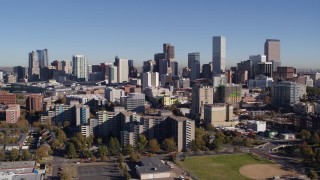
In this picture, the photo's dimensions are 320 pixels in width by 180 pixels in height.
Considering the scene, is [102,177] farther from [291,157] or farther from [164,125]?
[291,157]

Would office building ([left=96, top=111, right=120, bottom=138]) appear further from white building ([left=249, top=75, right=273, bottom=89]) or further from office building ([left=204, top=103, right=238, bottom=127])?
white building ([left=249, top=75, right=273, bottom=89])

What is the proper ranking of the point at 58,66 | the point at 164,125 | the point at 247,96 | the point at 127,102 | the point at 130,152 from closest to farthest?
the point at 130,152 → the point at 164,125 → the point at 127,102 → the point at 247,96 → the point at 58,66

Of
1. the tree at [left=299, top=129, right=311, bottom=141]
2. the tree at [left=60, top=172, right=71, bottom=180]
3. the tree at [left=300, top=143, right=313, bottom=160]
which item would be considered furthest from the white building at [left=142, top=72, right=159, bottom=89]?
the tree at [left=60, top=172, right=71, bottom=180]

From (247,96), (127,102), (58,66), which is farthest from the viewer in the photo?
(58,66)

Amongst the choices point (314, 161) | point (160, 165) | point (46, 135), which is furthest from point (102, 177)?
point (314, 161)

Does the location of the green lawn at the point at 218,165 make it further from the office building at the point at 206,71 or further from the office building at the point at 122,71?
the office building at the point at 206,71

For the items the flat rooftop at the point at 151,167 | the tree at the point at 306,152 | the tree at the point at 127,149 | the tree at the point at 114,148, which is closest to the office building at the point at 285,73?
the tree at the point at 306,152
